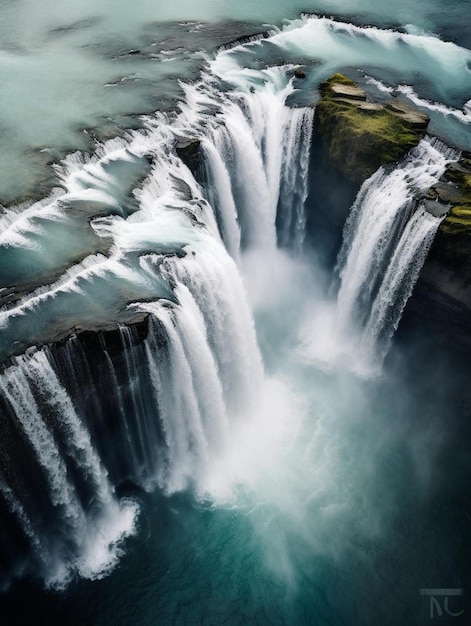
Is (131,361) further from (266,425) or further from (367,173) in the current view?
(367,173)

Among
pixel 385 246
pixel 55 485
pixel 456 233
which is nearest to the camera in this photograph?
pixel 55 485

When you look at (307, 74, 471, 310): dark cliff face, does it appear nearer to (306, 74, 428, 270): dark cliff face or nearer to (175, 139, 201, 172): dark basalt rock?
(306, 74, 428, 270): dark cliff face

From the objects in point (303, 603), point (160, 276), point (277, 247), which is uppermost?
point (160, 276)

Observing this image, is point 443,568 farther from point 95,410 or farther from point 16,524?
point 16,524

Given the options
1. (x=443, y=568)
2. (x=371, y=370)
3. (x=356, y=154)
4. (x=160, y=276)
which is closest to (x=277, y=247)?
(x=356, y=154)

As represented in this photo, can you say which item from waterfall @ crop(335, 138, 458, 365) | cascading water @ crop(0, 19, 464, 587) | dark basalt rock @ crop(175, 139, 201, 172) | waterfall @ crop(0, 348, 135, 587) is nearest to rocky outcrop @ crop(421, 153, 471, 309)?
waterfall @ crop(335, 138, 458, 365)

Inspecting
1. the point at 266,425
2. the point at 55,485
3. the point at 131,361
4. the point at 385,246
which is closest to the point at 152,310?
the point at 131,361
